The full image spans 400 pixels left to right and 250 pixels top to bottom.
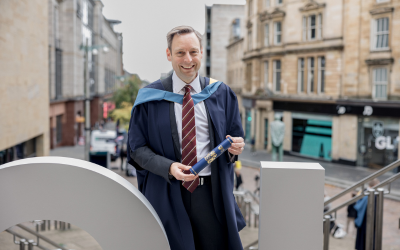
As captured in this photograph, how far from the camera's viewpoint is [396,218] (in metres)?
10.5

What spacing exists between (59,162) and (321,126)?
20.1 metres

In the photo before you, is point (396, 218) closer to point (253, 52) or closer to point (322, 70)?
point (322, 70)

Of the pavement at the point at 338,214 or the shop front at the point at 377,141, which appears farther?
the shop front at the point at 377,141

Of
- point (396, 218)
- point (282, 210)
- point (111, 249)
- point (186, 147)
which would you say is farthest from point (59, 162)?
point (396, 218)

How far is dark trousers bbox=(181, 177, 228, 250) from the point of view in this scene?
213cm

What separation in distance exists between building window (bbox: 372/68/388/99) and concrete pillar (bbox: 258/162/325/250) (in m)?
17.3

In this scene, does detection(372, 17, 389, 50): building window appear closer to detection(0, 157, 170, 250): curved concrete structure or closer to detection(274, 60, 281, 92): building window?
detection(274, 60, 281, 92): building window

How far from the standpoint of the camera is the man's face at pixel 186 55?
2107 mm

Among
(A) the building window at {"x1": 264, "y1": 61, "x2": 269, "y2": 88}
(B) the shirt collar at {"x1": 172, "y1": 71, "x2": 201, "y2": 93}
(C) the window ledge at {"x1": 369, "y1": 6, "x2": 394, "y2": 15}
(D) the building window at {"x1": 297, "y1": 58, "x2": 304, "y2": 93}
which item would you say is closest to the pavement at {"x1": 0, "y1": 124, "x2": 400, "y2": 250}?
(B) the shirt collar at {"x1": 172, "y1": 71, "x2": 201, "y2": 93}

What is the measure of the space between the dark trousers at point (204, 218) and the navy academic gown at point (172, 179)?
6cm

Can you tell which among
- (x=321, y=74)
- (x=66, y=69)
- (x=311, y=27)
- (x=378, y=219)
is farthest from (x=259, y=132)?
(x=378, y=219)

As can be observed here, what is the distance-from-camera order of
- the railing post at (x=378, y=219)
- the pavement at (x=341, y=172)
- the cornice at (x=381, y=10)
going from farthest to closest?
the cornice at (x=381, y=10)
the pavement at (x=341, y=172)
the railing post at (x=378, y=219)

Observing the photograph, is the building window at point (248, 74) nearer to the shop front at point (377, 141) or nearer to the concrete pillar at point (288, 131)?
the concrete pillar at point (288, 131)

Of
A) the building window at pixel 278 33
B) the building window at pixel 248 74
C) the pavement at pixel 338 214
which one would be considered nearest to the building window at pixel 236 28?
the building window at pixel 248 74
